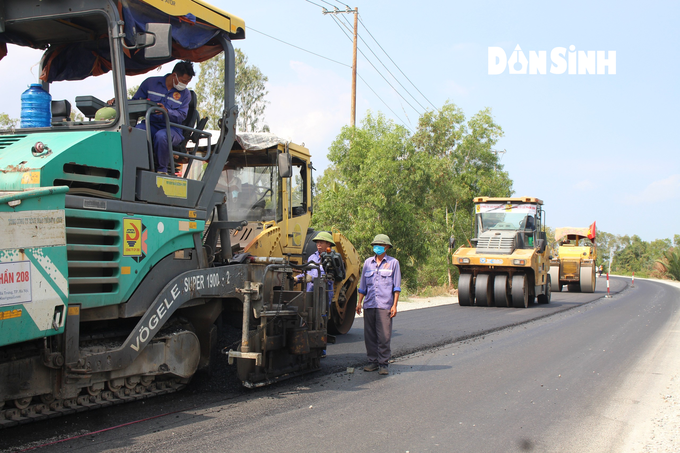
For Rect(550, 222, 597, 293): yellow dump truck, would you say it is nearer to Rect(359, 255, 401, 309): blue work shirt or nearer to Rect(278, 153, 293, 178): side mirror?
Rect(359, 255, 401, 309): blue work shirt

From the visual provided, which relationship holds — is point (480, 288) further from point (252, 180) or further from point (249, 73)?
point (249, 73)

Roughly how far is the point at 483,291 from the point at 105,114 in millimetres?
14690

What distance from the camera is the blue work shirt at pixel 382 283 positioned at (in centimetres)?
768

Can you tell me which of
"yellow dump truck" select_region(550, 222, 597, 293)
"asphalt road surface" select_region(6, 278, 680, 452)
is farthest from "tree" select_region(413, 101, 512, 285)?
"asphalt road surface" select_region(6, 278, 680, 452)

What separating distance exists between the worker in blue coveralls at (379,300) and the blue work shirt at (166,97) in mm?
3015

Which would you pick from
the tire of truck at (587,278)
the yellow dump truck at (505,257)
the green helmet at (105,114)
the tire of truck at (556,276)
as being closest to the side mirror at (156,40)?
the green helmet at (105,114)

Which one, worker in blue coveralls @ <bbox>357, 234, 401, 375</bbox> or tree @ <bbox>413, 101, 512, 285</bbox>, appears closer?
worker in blue coveralls @ <bbox>357, 234, 401, 375</bbox>

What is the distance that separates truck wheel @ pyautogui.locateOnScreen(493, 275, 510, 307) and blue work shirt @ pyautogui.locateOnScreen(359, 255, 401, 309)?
10813mm

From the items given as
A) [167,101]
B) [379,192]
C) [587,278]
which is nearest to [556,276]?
[587,278]

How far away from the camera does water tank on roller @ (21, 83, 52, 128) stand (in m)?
5.05

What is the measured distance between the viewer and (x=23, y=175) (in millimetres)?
4102

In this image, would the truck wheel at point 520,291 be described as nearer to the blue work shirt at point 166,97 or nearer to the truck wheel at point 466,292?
the truck wheel at point 466,292

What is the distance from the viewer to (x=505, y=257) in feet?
58.5

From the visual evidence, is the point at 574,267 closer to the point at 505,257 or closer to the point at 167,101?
the point at 505,257
